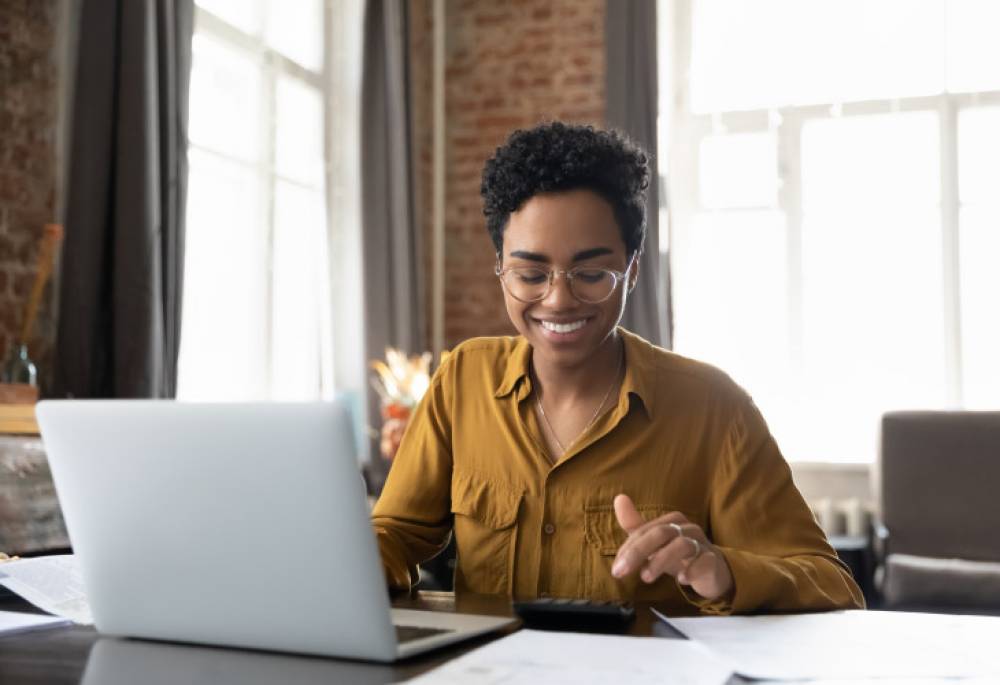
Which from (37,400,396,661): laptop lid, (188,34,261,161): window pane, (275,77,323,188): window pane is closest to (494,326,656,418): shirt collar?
(37,400,396,661): laptop lid

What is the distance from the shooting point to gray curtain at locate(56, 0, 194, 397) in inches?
119

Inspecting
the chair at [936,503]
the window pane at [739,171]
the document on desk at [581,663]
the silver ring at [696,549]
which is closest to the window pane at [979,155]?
the window pane at [739,171]

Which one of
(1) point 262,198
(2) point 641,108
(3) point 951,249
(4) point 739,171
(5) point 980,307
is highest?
(2) point 641,108

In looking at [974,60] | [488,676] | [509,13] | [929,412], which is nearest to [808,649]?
[488,676]

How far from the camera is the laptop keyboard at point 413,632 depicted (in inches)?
41.2

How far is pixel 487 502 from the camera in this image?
5.34 feet

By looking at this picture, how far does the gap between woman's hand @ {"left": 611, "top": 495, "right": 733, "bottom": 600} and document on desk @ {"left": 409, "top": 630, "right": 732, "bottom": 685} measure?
9 centimetres

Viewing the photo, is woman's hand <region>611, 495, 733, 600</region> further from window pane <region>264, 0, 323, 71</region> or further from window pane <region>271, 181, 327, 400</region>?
window pane <region>264, 0, 323, 71</region>

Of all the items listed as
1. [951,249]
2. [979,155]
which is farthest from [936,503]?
[979,155]

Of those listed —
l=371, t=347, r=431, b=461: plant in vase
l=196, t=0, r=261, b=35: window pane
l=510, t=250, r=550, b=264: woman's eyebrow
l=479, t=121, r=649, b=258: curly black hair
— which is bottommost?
l=371, t=347, r=431, b=461: plant in vase

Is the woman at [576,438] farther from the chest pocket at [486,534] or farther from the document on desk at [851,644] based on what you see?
the document on desk at [851,644]

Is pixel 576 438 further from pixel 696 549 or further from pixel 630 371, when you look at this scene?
pixel 696 549

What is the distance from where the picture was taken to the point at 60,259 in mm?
3066

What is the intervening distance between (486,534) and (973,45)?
158 inches
